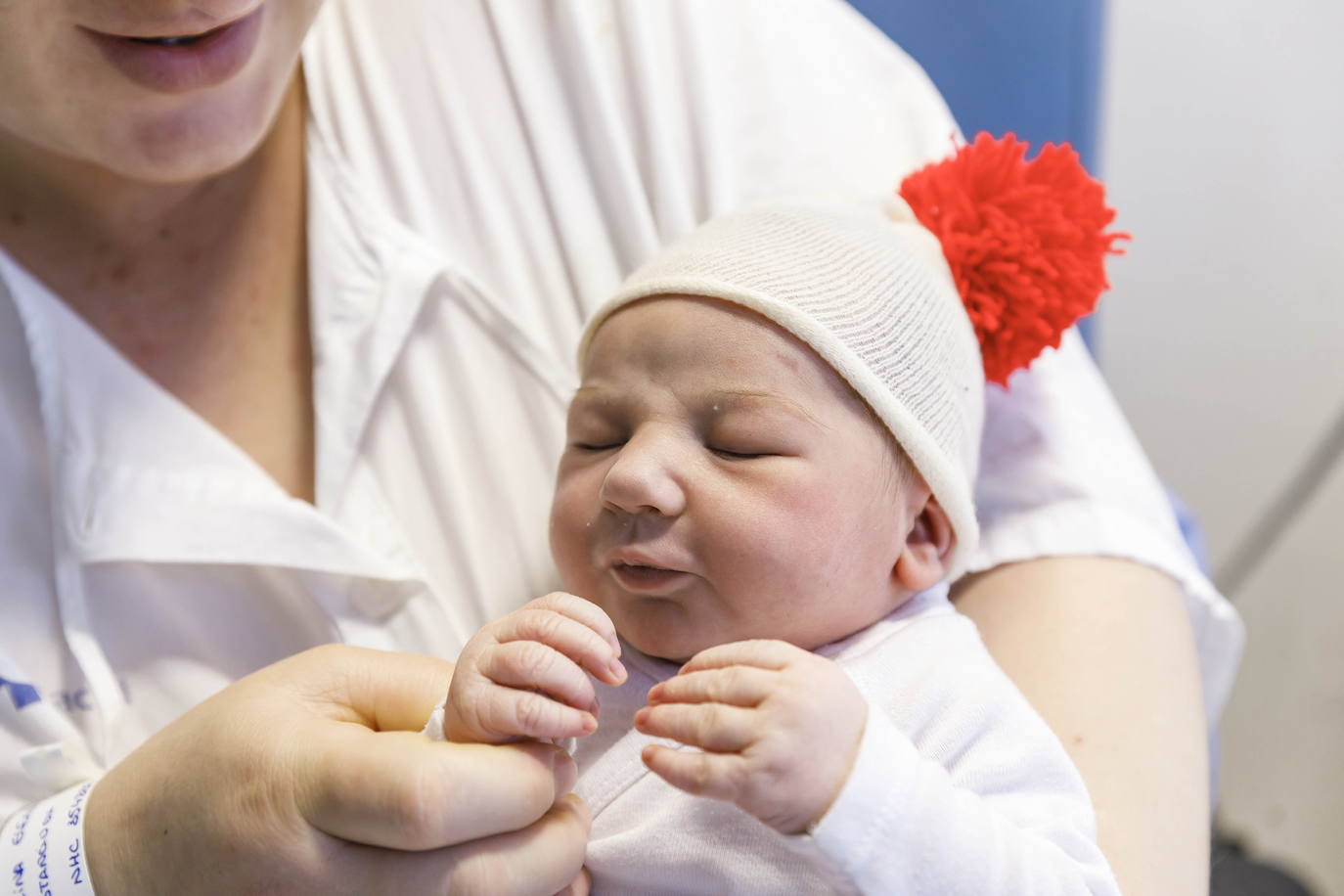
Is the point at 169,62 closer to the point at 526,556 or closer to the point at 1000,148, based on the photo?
the point at 526,556

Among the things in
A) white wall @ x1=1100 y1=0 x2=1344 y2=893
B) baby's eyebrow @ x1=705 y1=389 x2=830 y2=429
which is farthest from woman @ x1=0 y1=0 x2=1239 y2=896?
white wall @ x1=1100 y1=0 x2=1344 y2=893

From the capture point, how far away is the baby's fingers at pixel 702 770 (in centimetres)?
66

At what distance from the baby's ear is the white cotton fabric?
29mm

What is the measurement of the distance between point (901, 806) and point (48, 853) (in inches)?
22.6

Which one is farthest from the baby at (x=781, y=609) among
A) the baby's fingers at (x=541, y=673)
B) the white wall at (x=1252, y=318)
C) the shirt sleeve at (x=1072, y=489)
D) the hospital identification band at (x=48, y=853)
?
the white wall at (x=1252, y=318)

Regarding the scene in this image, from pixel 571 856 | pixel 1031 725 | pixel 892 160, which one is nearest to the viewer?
pixel 571 856

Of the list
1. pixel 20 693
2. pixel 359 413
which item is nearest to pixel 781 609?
pixel 359 413

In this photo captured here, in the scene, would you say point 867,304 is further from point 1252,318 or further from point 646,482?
point 1252,318

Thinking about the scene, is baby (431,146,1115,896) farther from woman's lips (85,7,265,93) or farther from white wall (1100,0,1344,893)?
white wall (1100,0,1344,893)

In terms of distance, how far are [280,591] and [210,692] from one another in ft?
0.32

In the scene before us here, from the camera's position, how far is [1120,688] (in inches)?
37.9

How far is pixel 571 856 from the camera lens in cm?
74

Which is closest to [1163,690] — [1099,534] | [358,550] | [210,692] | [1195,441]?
[1099,534]

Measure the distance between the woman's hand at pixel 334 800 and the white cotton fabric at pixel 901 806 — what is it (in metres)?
0.07
